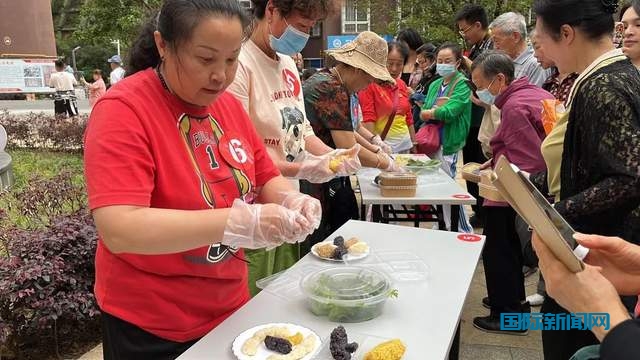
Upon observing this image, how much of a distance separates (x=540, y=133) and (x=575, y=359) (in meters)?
1.87

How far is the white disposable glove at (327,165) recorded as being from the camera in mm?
2199

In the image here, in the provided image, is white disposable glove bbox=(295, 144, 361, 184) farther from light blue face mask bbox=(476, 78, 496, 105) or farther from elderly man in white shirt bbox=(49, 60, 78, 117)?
elderly man in white shirt bbox=(49, 60, 78, 117)

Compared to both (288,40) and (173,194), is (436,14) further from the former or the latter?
(173,194)

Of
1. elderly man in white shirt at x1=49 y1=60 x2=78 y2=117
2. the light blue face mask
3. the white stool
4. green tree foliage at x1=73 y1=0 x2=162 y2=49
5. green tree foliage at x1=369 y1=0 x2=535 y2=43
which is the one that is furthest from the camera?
elderly man in white shirt at x1=49 y1=60 x2=78 y2=117

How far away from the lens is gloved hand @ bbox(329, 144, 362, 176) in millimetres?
2277

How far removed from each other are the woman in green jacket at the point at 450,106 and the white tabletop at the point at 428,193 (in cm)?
100

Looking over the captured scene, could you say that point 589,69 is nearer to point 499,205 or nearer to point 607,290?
point 607,290

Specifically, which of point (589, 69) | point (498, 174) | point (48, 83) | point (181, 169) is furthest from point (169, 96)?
point (48, 83)

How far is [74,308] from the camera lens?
2.53 m

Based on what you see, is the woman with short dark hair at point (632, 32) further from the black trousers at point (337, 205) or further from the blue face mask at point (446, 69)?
the black trousers at point (337, 205)

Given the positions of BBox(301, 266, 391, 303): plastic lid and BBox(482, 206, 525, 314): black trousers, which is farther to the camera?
BBox(482, 206, 525, 314): black trousers

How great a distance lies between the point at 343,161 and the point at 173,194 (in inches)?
47.7

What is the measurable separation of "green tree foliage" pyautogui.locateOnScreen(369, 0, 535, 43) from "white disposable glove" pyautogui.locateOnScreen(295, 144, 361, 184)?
864 centimetres

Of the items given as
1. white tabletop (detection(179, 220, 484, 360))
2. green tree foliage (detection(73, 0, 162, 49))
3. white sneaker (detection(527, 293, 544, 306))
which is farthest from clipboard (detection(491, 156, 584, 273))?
green tree foliage (detection(73, 0, 162, 49))
